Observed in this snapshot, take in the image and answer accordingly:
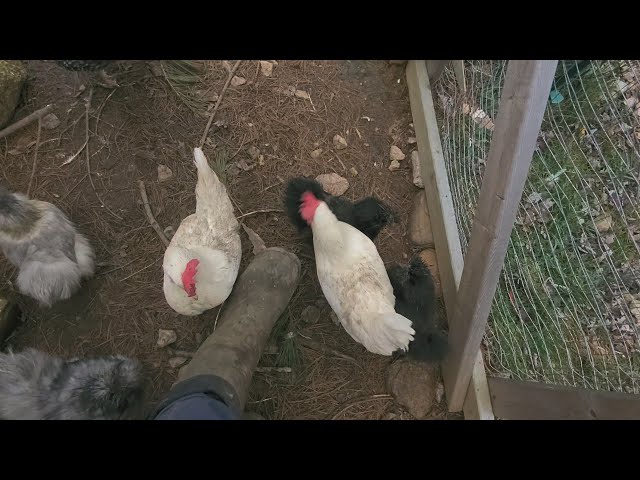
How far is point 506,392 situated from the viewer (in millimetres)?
1699

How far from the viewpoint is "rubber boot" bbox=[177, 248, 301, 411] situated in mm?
1663

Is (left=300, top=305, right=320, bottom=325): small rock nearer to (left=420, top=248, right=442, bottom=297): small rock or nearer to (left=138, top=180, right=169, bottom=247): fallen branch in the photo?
(left=420, top=248, right=442, bottom=297): small rock

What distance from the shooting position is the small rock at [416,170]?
8.00 ft

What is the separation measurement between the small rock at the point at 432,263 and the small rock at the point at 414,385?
414mm

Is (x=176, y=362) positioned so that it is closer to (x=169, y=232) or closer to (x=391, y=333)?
(x=169, y=232)

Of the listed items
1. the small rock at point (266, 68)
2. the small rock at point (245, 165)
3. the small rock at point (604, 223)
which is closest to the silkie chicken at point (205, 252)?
the small rock at point (245, 165)

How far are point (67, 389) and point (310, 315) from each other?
3.73ft

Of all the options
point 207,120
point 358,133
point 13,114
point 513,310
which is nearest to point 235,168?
point 207,120

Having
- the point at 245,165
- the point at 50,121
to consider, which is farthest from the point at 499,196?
the point at 50,121

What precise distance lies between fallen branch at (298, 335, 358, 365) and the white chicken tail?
1.15 feet

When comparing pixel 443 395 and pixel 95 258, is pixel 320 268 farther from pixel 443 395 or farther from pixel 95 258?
pixel 95 258

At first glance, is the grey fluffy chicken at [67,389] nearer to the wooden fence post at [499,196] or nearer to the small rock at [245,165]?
the small rock at [245,165]

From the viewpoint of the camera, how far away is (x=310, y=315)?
7.20 ft

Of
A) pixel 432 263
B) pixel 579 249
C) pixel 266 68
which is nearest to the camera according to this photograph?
pixel 579 249
